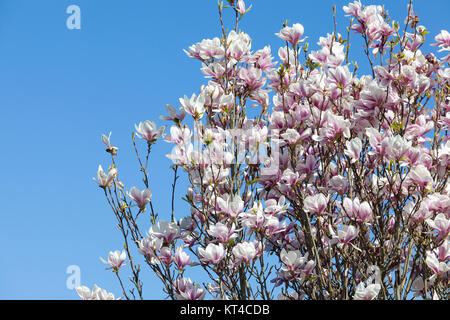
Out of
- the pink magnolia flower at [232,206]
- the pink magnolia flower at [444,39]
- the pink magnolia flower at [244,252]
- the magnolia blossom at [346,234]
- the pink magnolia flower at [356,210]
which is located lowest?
the pink magnolia flower at [244,252]

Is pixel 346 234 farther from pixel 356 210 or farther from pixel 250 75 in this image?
pixel 250 75

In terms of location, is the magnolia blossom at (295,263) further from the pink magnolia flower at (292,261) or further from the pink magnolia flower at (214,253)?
the pink magnolia flower at (214,253)

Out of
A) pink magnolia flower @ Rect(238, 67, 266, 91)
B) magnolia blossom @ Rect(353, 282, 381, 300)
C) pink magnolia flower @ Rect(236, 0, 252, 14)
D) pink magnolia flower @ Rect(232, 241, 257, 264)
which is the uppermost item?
pink magnolia flower @ Rect(236, 0, 252, 14)

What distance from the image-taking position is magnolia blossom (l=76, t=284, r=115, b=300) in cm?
319

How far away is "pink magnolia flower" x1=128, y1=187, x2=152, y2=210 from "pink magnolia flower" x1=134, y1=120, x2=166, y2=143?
345mm

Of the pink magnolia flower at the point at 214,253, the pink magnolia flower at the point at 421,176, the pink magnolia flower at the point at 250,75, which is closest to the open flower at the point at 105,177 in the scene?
the pink magnolia flower at the point at 214,253

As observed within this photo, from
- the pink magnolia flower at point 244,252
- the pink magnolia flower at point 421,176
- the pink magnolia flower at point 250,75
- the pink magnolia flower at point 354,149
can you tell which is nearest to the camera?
the pink magnolia flower at point 244,252

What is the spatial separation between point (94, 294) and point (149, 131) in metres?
1.09

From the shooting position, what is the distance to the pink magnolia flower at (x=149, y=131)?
3.50 metres

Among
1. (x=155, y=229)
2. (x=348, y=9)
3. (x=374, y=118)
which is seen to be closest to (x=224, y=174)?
(x=155, y=229)

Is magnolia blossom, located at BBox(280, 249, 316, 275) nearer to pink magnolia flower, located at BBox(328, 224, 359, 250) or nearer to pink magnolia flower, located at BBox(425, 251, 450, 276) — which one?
pink magnolia flower, located at BBox(328, 224, 359, 250)

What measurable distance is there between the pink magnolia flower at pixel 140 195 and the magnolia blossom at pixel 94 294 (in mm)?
627

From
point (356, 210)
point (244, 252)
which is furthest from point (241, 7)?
point (244, 252)

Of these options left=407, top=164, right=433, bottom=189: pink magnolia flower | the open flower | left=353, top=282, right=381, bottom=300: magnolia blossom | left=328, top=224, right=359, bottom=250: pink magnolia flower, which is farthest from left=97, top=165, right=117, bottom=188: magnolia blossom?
left=407, top=164, right=433, bottom=189: pink magnolia flower
